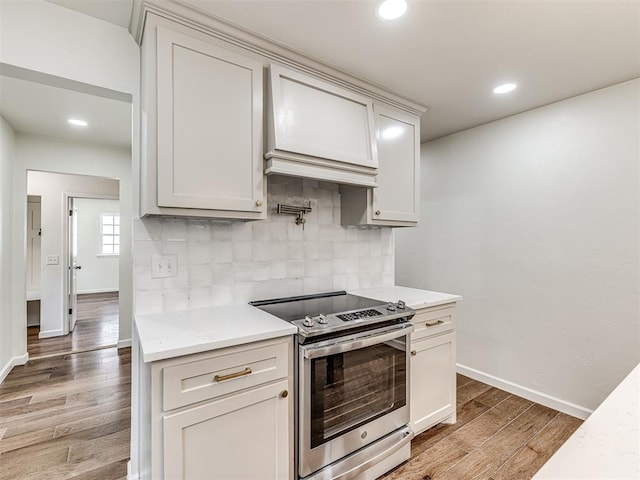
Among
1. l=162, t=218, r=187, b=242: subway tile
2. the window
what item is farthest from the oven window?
the window

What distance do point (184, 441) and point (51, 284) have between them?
4470 millimetres

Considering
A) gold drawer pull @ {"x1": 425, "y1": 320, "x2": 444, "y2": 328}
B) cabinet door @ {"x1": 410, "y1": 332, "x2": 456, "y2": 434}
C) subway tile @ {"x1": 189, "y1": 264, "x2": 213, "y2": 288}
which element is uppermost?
subway tile @ {"x1": 189, "y1": 264, "x2": 213, "y2": 288}

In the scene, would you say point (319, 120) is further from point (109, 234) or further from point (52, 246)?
point (109, 234)

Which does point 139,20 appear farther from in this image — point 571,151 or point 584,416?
point 584,416

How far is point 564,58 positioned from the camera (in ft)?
6.21

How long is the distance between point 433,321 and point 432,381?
41 cm

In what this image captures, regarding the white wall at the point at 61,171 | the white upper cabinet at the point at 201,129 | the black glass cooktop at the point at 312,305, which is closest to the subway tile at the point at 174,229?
the white upper cabinet at the point at 201,129

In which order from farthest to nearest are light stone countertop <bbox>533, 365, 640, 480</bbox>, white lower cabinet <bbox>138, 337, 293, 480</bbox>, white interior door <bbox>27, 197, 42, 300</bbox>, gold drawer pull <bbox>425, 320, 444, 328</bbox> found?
white interior door <bbox>27, 197, 42, 300</bbox>
gold drawer pull <bbox>425, 320, 444, 328</bbox>
white lower cabinet <bbox>138, 337, 293, 480</bbox>
light stone countertop <bbox>533, 365, 640, 480</bbox>

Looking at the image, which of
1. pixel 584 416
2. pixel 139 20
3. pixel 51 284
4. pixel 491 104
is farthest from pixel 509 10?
pixel 51 284

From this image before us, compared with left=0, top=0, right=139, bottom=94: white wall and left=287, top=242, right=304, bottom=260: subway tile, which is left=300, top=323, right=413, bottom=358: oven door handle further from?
left=0, top=0, right=139, bottom=94: white wall

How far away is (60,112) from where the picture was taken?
110 inches

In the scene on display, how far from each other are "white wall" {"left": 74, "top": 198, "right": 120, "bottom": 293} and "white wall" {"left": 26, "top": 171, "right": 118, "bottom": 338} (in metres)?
3.15

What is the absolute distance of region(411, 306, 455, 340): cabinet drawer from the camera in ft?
6.66

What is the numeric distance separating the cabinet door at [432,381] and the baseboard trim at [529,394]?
2.74 feet
